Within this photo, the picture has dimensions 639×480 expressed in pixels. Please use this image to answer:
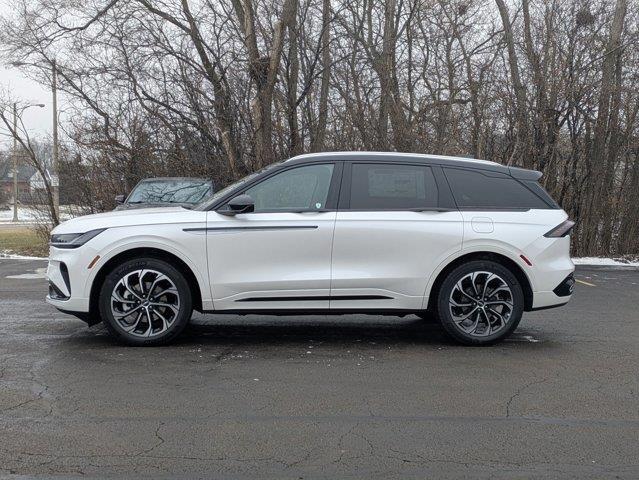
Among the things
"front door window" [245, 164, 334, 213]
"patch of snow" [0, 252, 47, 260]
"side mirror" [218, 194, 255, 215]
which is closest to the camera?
"side mirror" [218, 194, 255, 215]

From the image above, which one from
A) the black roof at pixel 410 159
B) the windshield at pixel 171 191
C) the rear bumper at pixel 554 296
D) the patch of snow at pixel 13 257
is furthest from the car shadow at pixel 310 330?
the patch of snow at pixel 13 257

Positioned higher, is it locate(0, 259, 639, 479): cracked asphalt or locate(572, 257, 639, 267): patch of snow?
locate(572, 257, 639, 267): patch of snow

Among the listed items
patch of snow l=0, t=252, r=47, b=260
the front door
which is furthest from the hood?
patch of snow l=0, t=252, r=47, b=260

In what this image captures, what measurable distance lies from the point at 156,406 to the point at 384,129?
1211 centimetres

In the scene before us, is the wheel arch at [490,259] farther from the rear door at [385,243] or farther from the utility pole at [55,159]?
the utility pole at [55,159]

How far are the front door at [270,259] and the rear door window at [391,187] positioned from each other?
15.0 inches

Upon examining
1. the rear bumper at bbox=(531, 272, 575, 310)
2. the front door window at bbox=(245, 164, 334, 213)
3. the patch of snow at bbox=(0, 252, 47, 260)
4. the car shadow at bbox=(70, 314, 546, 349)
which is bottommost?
the car shadow at bbox=(70, 314, 546, 349)

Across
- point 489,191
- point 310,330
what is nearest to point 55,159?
point 310,330

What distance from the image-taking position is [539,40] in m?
15.5

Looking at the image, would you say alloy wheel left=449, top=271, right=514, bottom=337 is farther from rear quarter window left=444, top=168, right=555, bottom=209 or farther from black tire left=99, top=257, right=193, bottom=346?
black tire left=99, top=257, right=193, bottom=346

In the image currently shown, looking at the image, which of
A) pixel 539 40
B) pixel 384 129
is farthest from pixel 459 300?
pixel 539 40

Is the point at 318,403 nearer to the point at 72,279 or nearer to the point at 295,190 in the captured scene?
the point at 295,190

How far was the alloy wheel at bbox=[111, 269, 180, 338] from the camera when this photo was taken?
5.80m

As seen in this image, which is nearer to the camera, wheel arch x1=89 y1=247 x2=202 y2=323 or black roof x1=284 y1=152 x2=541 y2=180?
wheel arch x1=89 y1=247 x2=202 y2=323
